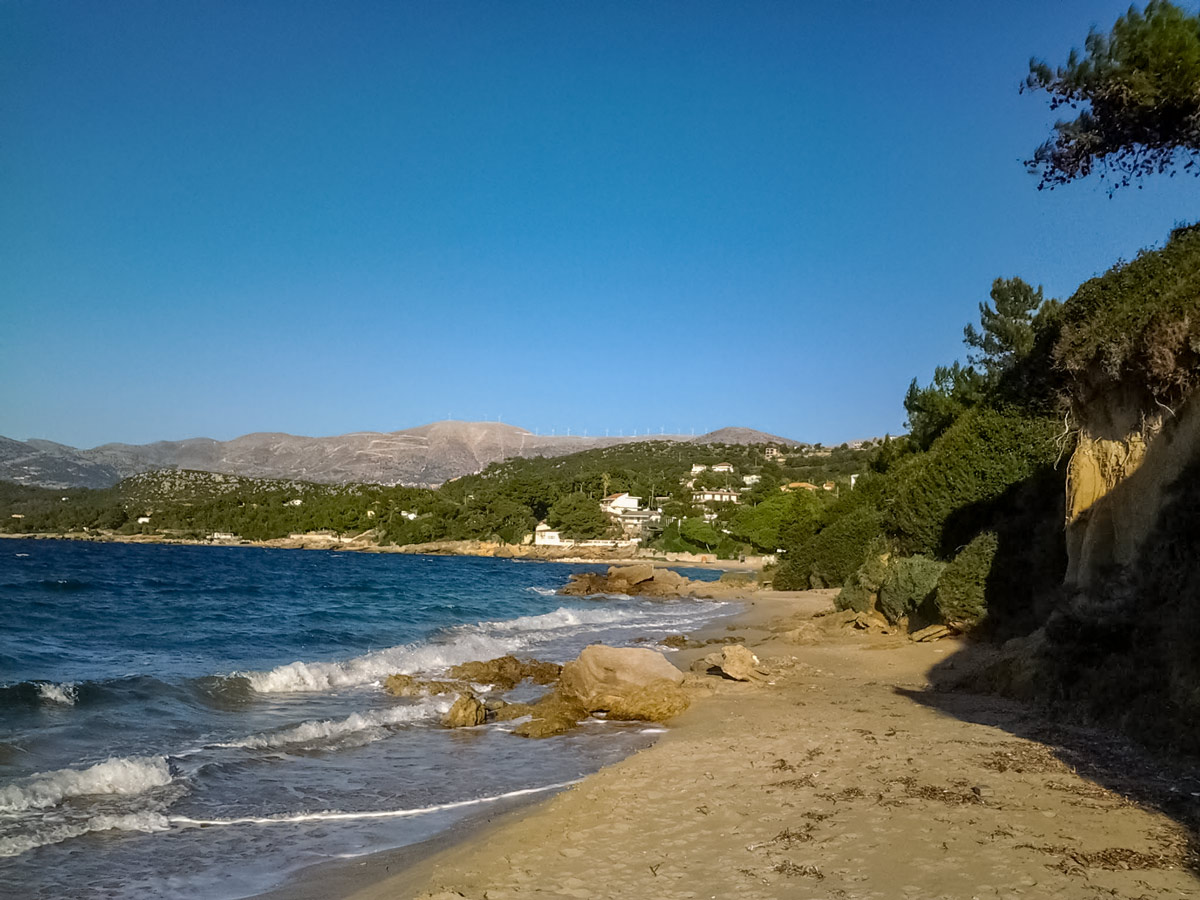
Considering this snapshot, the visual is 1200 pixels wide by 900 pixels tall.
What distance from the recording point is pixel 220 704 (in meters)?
14.2

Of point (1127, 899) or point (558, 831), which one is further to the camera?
point (558, 831)

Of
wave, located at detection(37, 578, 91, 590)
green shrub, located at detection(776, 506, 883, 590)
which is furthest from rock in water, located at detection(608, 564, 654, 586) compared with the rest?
wave, located at detection(37, 578, 91, 590)

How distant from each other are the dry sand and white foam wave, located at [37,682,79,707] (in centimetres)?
937

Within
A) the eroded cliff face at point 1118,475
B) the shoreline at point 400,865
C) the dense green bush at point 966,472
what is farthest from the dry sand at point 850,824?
the dense green bush at point 966,472

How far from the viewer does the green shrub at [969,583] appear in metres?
17.2

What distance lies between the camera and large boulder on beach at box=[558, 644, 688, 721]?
13438 millimetres

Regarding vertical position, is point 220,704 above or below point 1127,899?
below

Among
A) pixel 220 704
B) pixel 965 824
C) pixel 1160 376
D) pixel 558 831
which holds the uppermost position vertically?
pixel 1160 376

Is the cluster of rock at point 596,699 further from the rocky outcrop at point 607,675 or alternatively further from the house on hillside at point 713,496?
the house on hillside at point 713,496

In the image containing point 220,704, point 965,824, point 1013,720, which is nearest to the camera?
point 965,824

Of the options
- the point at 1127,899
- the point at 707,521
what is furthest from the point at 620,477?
the point at 1127,899

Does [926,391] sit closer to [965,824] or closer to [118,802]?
[965,824]

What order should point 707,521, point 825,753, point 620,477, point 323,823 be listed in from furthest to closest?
1. point 620,477
2. point 707,521
3. point 825,753
4. point 323,823

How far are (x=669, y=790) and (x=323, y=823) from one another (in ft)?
11.4
